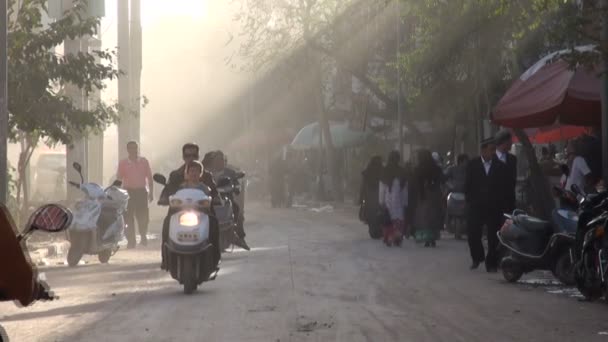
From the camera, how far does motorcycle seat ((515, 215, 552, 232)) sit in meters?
15.1

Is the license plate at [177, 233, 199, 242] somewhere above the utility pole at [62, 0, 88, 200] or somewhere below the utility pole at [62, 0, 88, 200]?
below

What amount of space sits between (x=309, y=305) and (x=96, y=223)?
6.90 metres

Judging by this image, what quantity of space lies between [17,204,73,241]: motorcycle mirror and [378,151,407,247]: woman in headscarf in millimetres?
18822

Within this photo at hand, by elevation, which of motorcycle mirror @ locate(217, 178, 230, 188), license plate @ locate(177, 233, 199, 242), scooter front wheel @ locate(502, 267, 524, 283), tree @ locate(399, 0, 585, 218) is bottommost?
scooter front wheel @ locate(502, 267, 524, 283)

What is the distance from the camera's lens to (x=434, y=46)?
27.0 m

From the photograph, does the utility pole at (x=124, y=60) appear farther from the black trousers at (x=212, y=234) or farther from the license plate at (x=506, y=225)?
the black trousers at (x=212, y=234)

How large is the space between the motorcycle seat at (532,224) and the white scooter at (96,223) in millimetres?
6035

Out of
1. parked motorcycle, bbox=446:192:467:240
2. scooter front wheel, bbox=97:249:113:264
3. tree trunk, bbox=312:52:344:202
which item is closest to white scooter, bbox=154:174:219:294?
scooter front wheel, bbox=97:249:113:264

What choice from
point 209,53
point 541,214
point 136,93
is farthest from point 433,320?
point 209,53

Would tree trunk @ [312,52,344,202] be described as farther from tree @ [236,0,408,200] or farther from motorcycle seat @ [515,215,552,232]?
motorcycle seat @ [515,215,552,232]

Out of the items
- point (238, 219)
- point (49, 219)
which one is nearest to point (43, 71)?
point (238, 219)

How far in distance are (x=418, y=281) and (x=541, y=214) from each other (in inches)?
328

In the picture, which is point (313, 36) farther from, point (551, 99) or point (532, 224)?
point (532, 224)

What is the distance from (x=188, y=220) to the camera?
46.9ft
